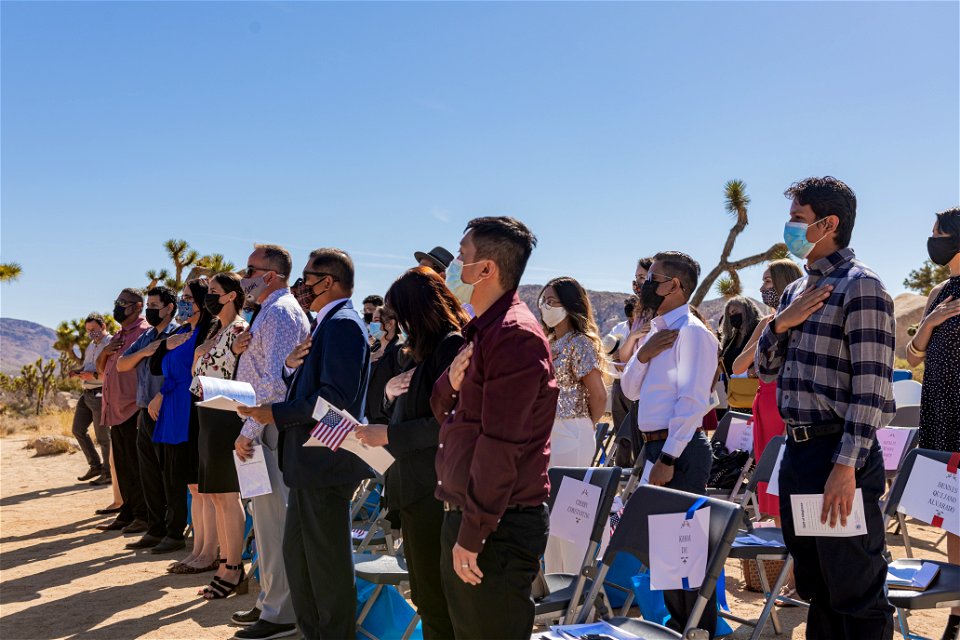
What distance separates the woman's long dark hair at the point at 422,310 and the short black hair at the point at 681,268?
1311 millimetres

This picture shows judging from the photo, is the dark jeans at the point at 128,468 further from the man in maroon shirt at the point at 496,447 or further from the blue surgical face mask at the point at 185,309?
the man in maroon shirt at the point at 496,447

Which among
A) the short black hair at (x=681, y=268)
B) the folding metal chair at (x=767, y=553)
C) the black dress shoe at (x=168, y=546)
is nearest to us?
the folding metal chair at (x=767, y=553)

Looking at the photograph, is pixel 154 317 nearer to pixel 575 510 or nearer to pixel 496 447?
pixel 575 510

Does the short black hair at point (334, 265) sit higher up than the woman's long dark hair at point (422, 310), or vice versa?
the short black hair at point (334, 265)

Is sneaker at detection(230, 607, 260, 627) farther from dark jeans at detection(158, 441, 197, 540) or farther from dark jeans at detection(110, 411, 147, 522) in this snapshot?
dark jeans at detection(110, 411, 147, 522)

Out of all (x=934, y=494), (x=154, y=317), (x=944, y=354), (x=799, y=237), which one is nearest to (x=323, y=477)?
(x=799, y=237)

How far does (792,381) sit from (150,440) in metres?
6.06

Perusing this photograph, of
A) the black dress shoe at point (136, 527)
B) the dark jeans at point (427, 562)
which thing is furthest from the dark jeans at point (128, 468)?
the dark jeans at point (427, 562)

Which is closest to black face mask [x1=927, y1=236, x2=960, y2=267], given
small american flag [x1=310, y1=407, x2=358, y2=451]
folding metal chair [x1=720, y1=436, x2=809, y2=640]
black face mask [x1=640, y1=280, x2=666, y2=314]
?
folding metal chair [x1=720, y1=436, x2=809, y2=640]

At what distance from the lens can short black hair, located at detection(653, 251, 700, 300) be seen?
412 cm

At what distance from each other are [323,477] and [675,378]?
1846 millimetres

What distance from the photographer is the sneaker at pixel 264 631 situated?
4500mm

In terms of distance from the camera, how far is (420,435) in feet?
10.5

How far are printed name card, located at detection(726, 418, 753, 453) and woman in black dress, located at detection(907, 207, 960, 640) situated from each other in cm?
156
